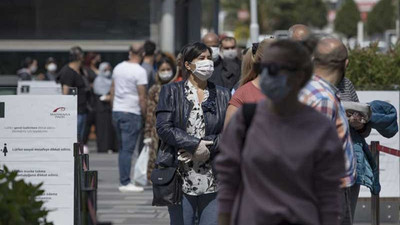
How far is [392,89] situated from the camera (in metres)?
11.8

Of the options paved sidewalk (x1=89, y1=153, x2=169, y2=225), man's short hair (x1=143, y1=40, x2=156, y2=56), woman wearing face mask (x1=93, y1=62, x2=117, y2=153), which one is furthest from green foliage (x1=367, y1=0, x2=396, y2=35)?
man's short hair (x1=143, y1=40, x2=156, y2=56)

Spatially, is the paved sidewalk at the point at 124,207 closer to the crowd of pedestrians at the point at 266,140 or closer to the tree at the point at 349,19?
the crowd of pedestrians at the point at 266,140

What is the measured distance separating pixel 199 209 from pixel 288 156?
3.14 m

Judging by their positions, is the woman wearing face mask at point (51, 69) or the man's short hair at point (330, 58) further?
the woman wearing face mask at point (51, 69)

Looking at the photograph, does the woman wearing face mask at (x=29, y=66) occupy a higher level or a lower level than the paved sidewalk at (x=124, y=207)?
higher

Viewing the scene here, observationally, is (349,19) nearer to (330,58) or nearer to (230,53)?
(230,53)

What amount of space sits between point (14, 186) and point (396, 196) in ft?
20.1

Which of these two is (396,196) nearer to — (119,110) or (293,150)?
(119,110)

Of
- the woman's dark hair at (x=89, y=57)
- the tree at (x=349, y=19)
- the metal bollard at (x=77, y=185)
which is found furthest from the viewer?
the tree at (x=349, y=19)

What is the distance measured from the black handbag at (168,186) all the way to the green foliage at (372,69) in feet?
17.3

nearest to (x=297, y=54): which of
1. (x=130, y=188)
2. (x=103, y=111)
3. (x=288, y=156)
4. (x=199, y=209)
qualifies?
(x=288, y=156)

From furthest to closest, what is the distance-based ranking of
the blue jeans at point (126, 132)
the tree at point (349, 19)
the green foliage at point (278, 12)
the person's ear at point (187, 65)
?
the tree at point (349, 19), the green foliage at point (278, 12), the blue jeans at point (126, 132), the person's ear at point (187, 65)

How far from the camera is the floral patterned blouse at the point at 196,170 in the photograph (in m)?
7.46

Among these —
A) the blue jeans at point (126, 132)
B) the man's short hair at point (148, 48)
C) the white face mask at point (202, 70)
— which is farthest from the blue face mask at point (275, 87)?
the man's short hair at point (148, 48)
